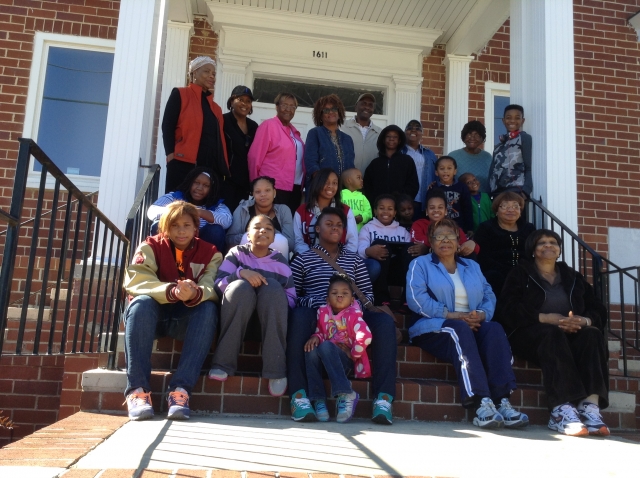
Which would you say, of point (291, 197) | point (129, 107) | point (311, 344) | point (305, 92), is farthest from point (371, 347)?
point (305, 92)

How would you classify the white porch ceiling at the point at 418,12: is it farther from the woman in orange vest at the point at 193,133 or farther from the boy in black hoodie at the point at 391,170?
the woman in orange vest at the point at 193,133

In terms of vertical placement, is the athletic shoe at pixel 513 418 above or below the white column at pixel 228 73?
below

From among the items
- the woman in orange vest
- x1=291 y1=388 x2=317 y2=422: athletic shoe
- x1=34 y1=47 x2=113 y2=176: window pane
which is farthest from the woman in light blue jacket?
x1=34 y1=47 x2=113 y2=176: window pane

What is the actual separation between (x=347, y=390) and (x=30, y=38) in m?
5.24

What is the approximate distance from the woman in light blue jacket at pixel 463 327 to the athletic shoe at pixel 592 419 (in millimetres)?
372

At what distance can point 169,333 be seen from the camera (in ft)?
11.8

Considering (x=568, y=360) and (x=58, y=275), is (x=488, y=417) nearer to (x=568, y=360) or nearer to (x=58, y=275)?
(x=568, y=360)

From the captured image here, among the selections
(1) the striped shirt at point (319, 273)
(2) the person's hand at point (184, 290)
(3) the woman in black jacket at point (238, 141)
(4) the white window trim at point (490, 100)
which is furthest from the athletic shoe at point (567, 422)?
(4) the white window trim at point (490, 100)

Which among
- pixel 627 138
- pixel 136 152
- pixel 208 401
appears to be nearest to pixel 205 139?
pixel 136 152

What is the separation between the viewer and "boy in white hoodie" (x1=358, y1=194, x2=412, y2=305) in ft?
15.4

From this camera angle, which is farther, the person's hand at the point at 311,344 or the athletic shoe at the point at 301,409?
the person's hand at the point at 311,344

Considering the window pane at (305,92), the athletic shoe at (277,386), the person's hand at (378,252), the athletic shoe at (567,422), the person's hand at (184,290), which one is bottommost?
the athletic shoe at (567,422)

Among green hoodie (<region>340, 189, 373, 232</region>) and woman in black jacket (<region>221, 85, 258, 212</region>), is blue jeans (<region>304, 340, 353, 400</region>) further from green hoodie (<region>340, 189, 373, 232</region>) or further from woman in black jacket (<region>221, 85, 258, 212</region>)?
woman in black jacket (<region>221, 85, 258, 212</region>)

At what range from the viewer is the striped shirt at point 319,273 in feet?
13.5
